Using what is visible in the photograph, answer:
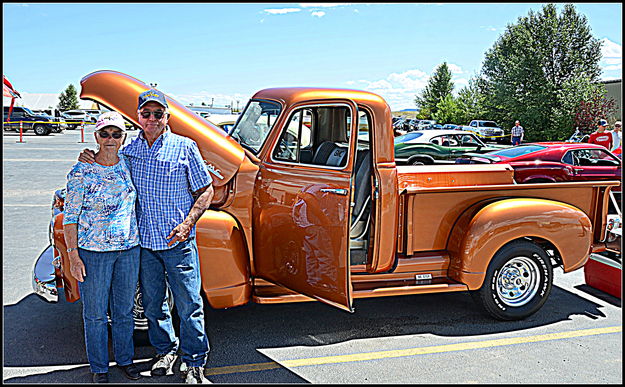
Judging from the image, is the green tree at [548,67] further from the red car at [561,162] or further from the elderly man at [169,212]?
the elderly man at [169,212]

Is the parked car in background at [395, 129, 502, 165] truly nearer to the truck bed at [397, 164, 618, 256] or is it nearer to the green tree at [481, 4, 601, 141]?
the truck bed at [397, 164, 618, 256]

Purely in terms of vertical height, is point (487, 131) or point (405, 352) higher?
point (487, 131)

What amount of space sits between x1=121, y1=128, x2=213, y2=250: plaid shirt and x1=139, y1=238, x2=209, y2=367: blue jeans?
5.3 inches

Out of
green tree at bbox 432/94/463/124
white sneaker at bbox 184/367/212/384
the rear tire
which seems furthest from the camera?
green tree at bbox 432/94/463/124

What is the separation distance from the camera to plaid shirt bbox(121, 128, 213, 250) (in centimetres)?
345

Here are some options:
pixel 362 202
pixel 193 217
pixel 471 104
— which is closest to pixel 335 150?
pixel 362 202

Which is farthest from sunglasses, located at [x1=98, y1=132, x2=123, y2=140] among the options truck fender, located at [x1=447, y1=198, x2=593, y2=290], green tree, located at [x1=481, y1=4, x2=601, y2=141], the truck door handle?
green tree, located at [x1=481, y1=4, x2=601, y2=141]

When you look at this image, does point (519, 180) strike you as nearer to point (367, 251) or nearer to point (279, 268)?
point (367, 251)

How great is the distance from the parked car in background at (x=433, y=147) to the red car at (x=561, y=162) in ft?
14.2

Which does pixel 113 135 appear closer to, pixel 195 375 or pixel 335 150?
pixel 195 375

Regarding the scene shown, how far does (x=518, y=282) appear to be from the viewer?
16.1ft

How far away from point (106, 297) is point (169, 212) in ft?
2.34

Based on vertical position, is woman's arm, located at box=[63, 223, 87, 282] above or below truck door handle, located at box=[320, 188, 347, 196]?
below

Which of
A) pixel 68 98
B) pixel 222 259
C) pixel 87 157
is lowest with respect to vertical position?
pixel 222 259
